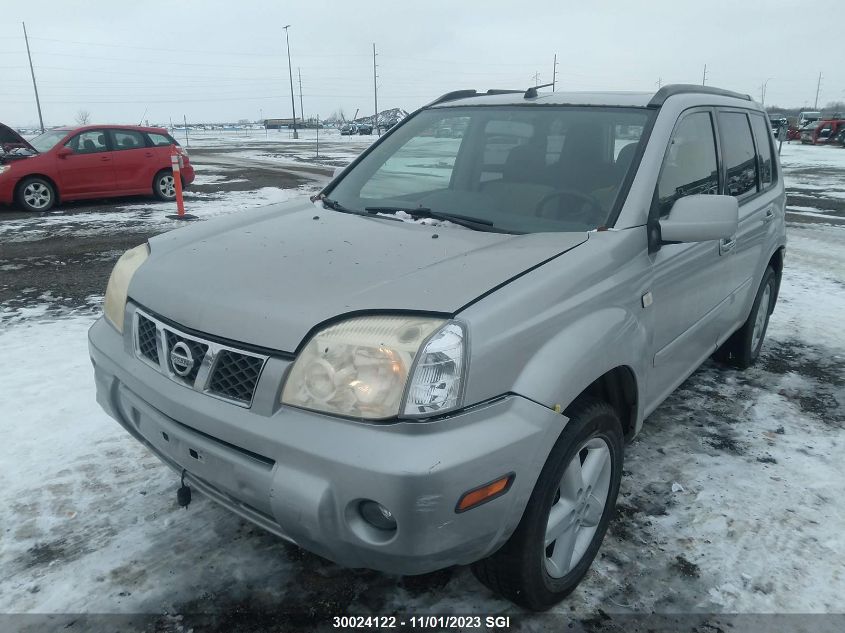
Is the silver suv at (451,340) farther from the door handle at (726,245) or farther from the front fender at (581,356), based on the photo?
the door handle at (726,245)

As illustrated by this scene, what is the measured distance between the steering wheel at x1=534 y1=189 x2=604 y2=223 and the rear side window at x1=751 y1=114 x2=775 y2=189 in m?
2.14

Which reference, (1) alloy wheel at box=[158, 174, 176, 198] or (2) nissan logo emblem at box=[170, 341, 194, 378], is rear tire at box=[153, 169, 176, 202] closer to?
(1) alloy wheel at box=[158, 174, 176, 198]

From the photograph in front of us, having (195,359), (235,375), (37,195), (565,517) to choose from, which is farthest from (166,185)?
(565,517)

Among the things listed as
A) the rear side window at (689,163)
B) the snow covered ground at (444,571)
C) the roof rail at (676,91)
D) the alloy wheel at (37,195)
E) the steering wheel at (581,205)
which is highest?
the roof rail at (676,91)

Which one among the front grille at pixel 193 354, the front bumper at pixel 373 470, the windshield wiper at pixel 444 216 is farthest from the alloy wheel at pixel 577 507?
the front grille at pixel 193 354

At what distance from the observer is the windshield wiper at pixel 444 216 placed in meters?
2.64

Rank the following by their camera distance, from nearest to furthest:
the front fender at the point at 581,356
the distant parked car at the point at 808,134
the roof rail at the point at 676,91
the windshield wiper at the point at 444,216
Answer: the front fender at the point at 581,356 → the windshield wiper at the point at 444,216 → the roof rail at the point at 676,91 → the distant parked car at the point at 808,134

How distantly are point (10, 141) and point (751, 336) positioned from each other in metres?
12.2

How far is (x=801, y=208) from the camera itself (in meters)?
11.8

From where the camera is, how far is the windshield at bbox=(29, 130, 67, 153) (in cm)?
1111

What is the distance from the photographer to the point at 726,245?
11.0 feet

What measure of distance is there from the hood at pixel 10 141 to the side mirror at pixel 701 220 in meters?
11.9

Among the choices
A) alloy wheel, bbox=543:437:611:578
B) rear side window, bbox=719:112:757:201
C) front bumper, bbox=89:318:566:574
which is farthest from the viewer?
rear side window, bbox=719:112:757:201

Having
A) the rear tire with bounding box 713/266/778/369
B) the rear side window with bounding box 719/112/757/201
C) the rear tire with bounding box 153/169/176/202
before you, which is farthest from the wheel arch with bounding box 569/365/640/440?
the rear tire with bounding box 153/169/176/202
